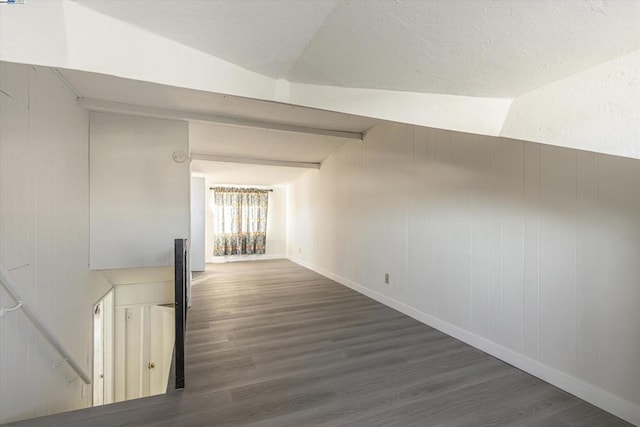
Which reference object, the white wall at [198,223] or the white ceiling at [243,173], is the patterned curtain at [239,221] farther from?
the white wall at [198,223]

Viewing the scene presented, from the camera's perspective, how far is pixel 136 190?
136 inches

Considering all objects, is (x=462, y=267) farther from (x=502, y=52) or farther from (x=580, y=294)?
(x=502, y=52)

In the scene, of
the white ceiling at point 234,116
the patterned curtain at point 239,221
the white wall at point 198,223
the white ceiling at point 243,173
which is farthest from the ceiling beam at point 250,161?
the patterned curtain at point 239,221

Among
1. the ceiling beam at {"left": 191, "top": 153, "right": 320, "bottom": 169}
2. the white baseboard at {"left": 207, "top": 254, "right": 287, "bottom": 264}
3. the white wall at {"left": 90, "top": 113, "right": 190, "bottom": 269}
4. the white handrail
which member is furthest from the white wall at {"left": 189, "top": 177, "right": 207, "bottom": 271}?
the white handrail

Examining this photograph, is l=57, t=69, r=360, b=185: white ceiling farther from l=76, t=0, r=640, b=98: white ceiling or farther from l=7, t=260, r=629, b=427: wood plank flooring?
l=7, t=260, r=629, b=427: wood plank flooring

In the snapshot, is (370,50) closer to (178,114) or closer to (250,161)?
(178,114)

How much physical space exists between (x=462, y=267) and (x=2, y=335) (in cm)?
341

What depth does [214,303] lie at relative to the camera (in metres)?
3.80

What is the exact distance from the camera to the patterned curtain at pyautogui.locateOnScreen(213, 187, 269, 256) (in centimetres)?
743

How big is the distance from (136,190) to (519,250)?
13.4 ft

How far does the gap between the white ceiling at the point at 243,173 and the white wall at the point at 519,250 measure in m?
2.79

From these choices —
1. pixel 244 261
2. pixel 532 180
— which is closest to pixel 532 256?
pixel 532 180

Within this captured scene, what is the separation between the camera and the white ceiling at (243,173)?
18.5 feet

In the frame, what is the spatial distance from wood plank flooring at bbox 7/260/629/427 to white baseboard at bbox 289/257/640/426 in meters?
0.06
